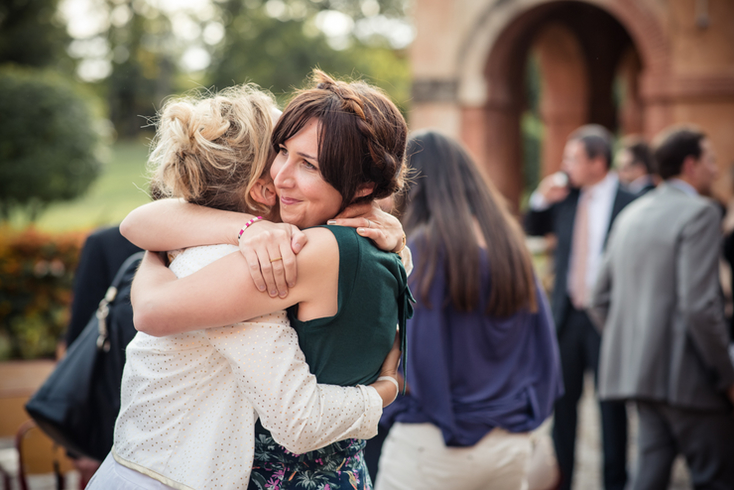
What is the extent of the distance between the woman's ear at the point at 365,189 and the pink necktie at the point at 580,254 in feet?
13.4

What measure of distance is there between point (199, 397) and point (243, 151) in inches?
23.1

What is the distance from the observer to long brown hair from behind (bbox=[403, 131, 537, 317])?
2.77 m

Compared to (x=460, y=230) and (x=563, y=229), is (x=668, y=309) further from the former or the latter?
(x=460, y=230)

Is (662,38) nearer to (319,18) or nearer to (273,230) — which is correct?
(273,230)

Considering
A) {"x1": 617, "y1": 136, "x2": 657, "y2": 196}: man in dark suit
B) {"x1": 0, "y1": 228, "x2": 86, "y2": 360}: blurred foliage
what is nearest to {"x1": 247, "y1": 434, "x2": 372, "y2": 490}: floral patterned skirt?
{"x1": 617, "y1": 136, "x2": 657, "y2": 196}: man in dark suit

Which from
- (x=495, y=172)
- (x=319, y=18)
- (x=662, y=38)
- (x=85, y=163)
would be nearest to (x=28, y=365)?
(x=495, y=172)

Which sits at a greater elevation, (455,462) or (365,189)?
(365,189)

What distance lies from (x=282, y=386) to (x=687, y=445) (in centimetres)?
332

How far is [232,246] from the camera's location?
162 centimetres

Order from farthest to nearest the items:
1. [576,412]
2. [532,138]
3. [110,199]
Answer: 1. [110,199]
2. [532,138]
3. [576,412]

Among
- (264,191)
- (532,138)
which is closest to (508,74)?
(264,191)

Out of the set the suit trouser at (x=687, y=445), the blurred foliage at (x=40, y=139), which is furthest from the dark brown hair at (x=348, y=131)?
the blurred foliage at (x=40, y=139)

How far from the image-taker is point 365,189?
1.67 metres

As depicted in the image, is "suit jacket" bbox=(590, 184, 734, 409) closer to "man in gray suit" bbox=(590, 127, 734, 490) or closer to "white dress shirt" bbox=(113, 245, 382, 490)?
"man in gray suit" bbox=(590, 127, 734, 490)
